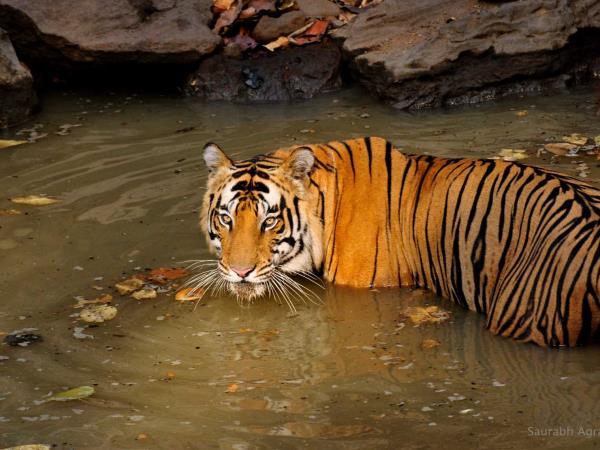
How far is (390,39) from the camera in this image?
868 cm

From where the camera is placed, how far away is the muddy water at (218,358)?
152 inches

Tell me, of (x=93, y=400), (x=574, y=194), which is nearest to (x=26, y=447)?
(x=93, y=400)

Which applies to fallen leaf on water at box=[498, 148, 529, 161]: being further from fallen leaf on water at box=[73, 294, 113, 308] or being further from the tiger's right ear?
fallen leaf on water at box=[73, 294, 113, 308]

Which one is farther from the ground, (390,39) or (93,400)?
(390,39)

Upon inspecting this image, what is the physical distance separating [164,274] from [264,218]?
0.81 meters

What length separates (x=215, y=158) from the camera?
5.17 meters

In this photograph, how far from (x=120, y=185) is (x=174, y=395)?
2.92 m

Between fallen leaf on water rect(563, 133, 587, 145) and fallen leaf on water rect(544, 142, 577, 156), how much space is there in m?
0.06

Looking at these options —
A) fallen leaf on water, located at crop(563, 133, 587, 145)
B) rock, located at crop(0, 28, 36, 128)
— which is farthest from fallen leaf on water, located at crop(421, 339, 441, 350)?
rock, located at crop(0, 28, 36, 128)

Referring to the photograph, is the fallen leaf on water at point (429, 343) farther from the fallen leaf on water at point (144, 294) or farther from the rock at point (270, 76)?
the rock at point (270, 76)

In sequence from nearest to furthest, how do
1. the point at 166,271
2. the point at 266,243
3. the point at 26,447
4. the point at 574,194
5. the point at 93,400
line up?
1. the point at 26,447
2. the point at 93,400
3. the point at 574,194
4. the point at 266,243
5. the point at 166,271

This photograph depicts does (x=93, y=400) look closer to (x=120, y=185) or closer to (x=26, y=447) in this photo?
(x=26, y=447)

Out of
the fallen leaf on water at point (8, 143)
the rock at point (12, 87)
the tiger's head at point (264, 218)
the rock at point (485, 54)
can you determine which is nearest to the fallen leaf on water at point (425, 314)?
the tiger's head at point (264, 218)

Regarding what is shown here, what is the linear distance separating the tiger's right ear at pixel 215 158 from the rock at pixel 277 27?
169 inches
